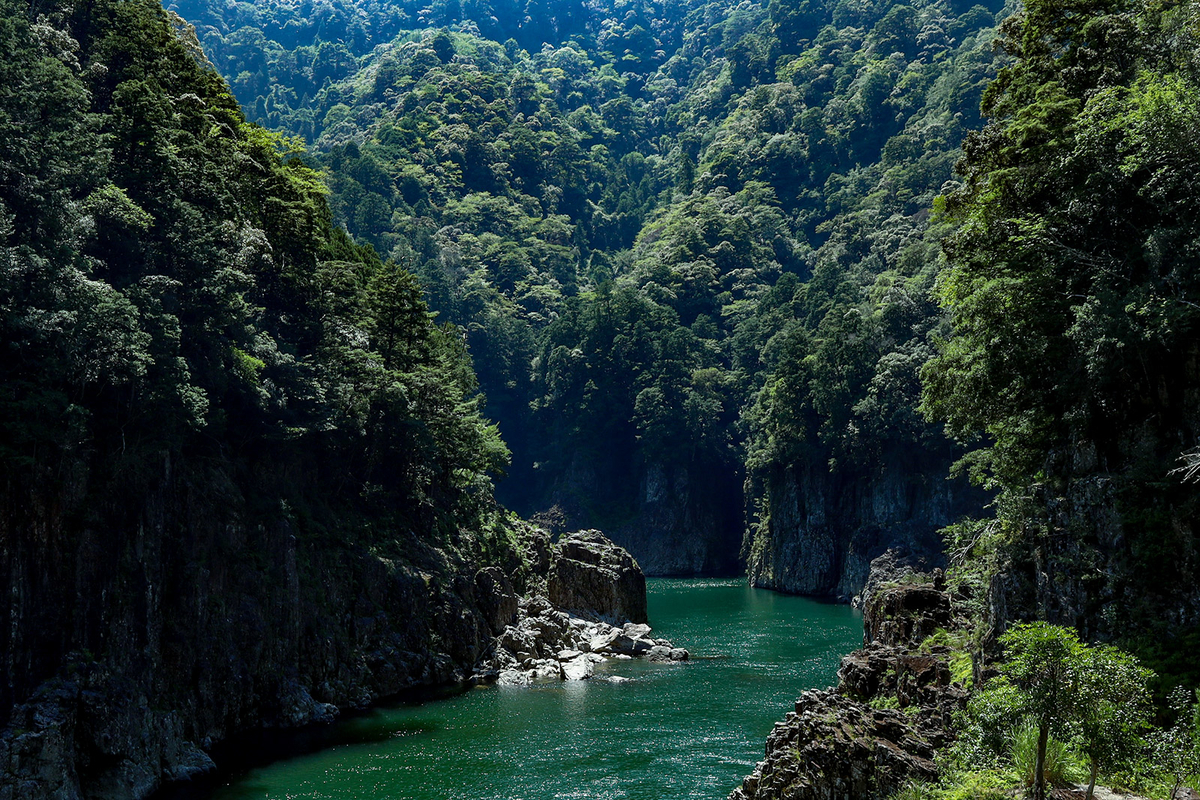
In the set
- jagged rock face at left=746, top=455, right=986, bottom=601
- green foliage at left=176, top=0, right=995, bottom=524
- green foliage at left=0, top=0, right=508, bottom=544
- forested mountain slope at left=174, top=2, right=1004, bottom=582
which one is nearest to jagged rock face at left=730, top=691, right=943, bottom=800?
green foliage at left=0, top=0, right=508, bottom=544

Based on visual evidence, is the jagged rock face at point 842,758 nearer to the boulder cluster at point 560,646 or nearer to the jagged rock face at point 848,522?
the boulder cluster at point 560,646

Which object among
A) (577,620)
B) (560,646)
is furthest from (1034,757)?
(577,620)

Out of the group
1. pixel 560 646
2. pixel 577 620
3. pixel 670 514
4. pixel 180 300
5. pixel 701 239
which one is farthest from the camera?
pixel 701 239

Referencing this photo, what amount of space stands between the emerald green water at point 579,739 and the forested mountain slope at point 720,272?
31.9 m

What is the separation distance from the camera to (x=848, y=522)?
8494 cm

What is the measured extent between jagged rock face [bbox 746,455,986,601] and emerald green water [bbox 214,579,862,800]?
23164mm

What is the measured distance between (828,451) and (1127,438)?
6080cm

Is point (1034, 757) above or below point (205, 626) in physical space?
below

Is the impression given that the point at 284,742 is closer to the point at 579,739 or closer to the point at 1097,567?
the point at 579,739

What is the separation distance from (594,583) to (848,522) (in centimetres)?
3204

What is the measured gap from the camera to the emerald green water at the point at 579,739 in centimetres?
3083

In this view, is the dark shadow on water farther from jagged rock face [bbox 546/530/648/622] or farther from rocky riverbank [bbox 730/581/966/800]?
jagged rock face [bbox 546/530/648/622]

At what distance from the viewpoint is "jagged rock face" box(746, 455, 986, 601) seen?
7531 cm

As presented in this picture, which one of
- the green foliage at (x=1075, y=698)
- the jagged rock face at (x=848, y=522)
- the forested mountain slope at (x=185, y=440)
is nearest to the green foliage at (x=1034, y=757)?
the green foliage at (x=1075, y=698)
